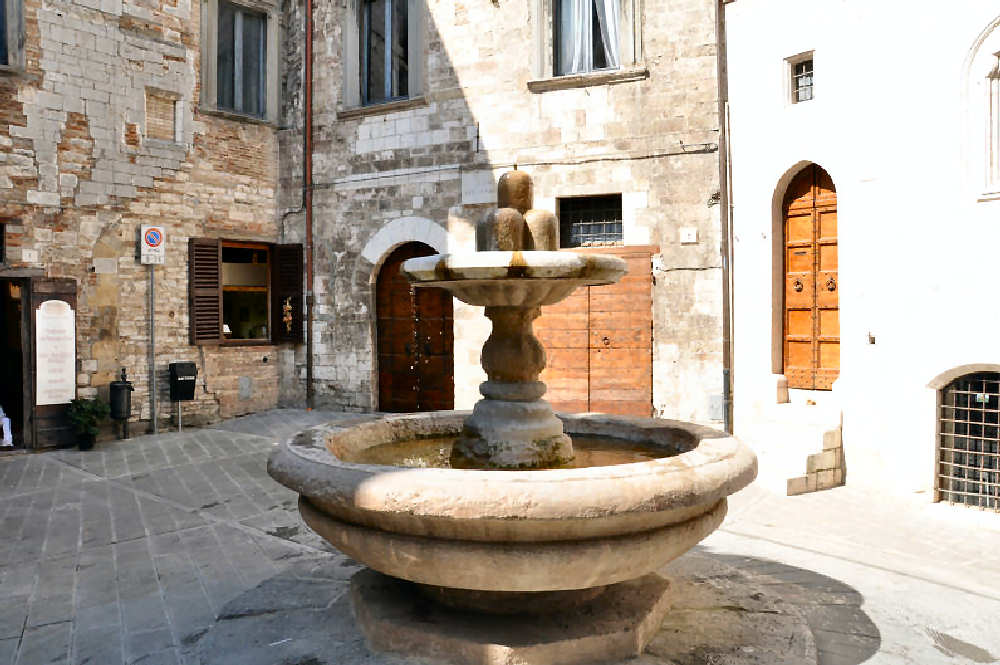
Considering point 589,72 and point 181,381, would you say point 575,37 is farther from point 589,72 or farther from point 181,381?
point 181,381

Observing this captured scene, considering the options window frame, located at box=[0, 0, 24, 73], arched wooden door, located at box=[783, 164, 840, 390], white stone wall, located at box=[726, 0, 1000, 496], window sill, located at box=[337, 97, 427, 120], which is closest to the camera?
white stone wall, located at box=[726, 0, 1000, 496]

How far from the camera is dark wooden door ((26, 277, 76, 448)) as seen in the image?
9336 millimetres

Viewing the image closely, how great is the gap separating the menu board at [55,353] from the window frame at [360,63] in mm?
4951

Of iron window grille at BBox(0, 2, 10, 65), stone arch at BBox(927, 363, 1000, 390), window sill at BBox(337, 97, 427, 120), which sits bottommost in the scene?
stone arch at BBox(927, 363, 1000, 390)

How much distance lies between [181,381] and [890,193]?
912cm

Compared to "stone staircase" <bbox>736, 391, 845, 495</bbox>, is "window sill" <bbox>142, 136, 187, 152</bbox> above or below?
above

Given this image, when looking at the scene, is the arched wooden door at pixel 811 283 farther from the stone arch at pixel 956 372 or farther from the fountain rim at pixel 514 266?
the fountain rim at pixel 514 266

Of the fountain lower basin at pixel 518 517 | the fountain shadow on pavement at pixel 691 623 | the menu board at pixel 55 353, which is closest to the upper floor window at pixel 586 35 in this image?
the menu board at pixel 55 353

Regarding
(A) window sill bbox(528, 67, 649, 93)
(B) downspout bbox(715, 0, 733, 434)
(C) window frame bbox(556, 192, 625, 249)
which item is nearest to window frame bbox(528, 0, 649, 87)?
(A) window sill bbox(528, 67, 649, 93)

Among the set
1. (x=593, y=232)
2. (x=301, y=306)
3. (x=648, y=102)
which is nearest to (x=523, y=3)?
(x=648, y=102)

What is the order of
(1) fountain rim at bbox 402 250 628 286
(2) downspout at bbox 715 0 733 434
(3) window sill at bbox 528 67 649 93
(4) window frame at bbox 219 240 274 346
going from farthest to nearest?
(4) window frame at bbox 219 240 274 346 < (3) window sill at bbox 528 67 649 93 < (2) downspout at bbox 715 0 733 434 < (1) fountain rim at bbox 402 250 628 286

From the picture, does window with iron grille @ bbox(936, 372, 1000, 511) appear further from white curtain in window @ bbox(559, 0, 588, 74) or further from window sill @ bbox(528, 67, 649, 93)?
white curtain in window @ bbox(559, 0, 588, 74)

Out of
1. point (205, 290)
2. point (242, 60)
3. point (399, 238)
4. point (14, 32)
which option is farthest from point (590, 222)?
point (14, 32)

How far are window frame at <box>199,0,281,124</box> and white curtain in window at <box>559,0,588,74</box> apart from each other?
190 inches
